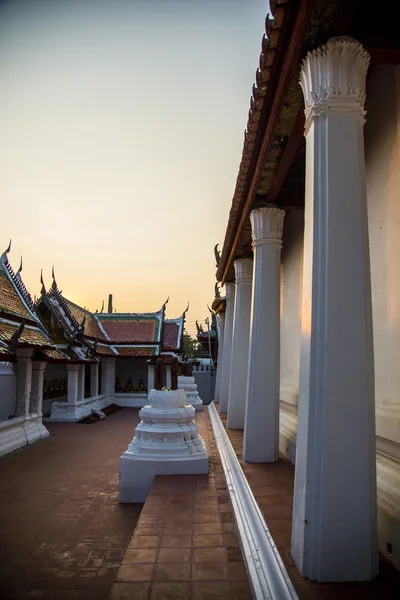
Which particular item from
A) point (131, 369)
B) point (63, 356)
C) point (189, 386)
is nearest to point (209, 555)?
point (189, 386)

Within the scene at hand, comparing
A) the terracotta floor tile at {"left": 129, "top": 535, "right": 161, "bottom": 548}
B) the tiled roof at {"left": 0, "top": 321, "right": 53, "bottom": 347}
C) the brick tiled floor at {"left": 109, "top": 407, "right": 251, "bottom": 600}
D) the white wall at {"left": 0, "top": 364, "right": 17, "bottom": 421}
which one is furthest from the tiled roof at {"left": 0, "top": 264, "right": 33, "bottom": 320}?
the terracotta floor tile at {"left": 129, "top": 535, "right": 161, "bottom": 548}

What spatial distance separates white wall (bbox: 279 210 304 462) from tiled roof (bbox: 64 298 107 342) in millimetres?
10823

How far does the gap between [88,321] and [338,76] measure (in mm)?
17483

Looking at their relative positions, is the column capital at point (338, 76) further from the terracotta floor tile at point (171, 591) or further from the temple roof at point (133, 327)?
the temple roof at point (133, 327)

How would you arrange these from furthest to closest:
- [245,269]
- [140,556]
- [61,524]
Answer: [245,269]
[61,524]
[140,556]

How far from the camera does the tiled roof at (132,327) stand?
20.0 metres

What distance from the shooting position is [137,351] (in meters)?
19.2

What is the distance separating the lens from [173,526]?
385cm

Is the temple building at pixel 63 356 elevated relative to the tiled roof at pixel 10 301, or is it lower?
lower

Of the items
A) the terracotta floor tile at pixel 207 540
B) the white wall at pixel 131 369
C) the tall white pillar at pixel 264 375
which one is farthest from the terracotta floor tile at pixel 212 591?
the white wall at pixel 131 369

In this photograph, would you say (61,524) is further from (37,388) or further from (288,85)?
(37,388)

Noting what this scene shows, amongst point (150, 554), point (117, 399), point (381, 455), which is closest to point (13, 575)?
point (150, 554)

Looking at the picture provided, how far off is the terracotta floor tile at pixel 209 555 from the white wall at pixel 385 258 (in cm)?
121

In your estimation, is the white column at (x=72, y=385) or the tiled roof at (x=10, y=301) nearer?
the tiled roof at (x=10, y=301)
